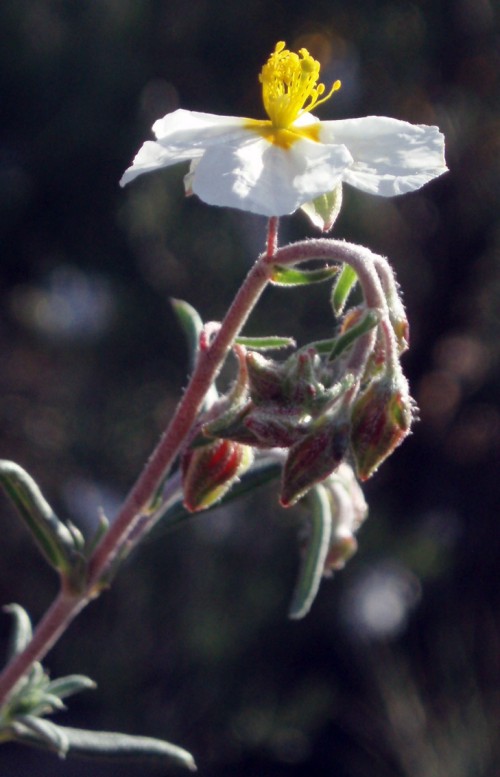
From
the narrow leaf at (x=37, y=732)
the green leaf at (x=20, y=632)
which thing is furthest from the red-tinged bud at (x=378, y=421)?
the green leaf at (x=20, y=632)

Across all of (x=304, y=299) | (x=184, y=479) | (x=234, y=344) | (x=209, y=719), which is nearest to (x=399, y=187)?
(x=234, y=344)

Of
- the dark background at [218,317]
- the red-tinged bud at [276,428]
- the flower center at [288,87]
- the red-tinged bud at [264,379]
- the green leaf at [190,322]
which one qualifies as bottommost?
the dark background at [218,317]

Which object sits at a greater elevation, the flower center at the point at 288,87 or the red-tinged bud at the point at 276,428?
the flower center at the point at 288,87

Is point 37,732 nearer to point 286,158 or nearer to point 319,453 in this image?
point 319,453

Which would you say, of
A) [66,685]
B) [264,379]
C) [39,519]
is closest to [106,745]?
[66,685]

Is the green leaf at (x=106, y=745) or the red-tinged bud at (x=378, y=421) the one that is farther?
the green leaf at (x=106, y=745)

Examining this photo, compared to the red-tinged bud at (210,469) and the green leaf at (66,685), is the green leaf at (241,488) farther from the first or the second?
the green leaf at (66,685)

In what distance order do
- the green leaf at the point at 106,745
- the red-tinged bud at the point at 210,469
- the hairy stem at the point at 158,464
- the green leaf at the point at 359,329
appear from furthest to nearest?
the green leaf at the point at 106,745
the red-tinged bud at the point at 210,469
the hairy stem at the point at 158,464
the green leaf at the point at 359,329

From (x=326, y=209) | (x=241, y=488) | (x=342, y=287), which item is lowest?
(x=241, y=488)

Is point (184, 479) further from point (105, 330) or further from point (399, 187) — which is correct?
point (105, 330)
